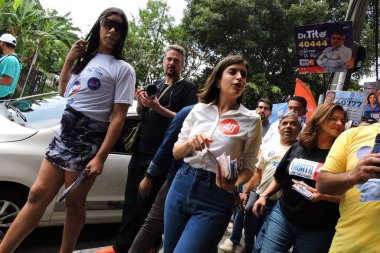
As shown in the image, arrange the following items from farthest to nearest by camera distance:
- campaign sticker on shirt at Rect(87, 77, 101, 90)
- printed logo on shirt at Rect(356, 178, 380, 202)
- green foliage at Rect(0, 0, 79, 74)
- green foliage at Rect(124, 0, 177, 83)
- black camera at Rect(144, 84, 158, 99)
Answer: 1. green foliage at Rect(124, 0, 177, 83)
2. green foliage at Rect(0, 0, 79, 74)
3. black camera at Rect(144, 84, 158, 99)
4. campaign sticker on shirt at Rect(87, 77, 101, 90)
5. printed logo on shirt at Rect(356, 178, 380, 202)

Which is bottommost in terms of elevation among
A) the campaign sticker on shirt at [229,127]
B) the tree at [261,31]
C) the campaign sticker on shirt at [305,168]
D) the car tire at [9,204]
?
the car tire at [9,204]

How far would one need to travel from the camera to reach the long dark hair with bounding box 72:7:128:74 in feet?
9.45

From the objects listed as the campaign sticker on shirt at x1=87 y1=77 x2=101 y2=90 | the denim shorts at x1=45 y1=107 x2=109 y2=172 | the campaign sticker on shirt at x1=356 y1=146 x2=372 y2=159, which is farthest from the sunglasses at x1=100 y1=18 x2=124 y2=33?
the campaign sticker on shirt at x1=356 y1=146 x2=372 y2=159

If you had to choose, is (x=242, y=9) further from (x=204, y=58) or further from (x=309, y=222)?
(x=309, y=222)

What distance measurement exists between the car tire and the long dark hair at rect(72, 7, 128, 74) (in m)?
1.44

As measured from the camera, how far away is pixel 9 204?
3.48 m

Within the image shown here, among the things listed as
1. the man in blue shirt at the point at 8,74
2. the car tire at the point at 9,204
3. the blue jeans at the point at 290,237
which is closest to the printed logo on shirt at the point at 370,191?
the blue jeans at the point at 290,237

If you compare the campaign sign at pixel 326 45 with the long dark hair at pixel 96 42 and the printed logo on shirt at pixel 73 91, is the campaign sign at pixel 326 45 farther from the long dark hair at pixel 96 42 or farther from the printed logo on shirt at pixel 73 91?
the printed logo on shirt at pixel 73 91

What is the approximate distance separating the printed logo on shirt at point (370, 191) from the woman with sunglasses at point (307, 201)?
433 millimetres

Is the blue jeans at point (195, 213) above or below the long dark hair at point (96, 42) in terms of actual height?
below

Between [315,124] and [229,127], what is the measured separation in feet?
2.40

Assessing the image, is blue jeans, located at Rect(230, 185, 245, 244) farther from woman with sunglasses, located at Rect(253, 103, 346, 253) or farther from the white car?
woman with sunglasses, located at Rect(253, 103, 346, 253)

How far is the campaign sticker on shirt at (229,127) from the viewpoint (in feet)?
7.38

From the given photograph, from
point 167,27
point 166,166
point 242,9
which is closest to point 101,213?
point 166,166
